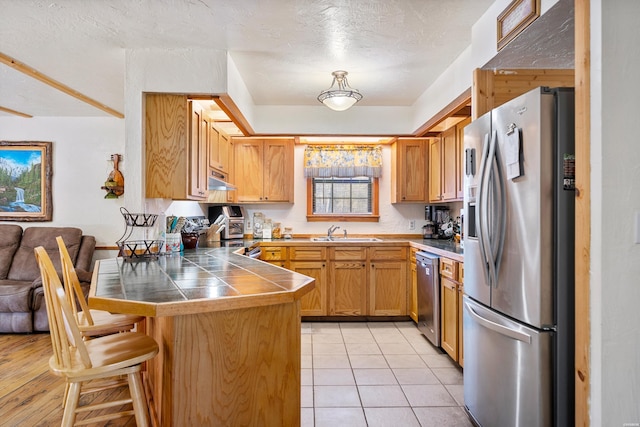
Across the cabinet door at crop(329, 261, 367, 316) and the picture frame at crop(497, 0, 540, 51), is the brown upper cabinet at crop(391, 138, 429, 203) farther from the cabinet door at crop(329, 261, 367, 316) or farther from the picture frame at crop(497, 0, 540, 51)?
the picture frame at crop(497, 0, 540, 51)

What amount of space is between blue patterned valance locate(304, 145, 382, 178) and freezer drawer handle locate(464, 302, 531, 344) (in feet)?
9.51

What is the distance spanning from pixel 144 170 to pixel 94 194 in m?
2.26

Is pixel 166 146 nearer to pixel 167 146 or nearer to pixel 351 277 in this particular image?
pixel 167 146

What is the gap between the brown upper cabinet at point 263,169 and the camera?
4.57m

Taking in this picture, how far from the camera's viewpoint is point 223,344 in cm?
155

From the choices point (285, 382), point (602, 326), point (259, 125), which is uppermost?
point (259, 125)

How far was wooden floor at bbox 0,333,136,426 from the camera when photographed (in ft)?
7.23

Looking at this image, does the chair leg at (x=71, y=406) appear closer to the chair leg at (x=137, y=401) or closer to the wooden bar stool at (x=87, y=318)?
the chair leg at (x=137, y=401)

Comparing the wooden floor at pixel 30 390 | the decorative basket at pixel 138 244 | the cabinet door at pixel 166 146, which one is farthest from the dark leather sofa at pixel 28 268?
the cabinet door at pixel 166 146

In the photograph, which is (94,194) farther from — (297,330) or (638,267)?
(638,267)

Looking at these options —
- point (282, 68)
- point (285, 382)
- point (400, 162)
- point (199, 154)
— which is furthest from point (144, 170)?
point (400, 162)

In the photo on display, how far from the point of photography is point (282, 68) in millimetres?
3227

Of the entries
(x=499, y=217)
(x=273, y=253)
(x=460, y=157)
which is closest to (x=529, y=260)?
(x=499, y=217)

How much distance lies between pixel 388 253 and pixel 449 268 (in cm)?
119
